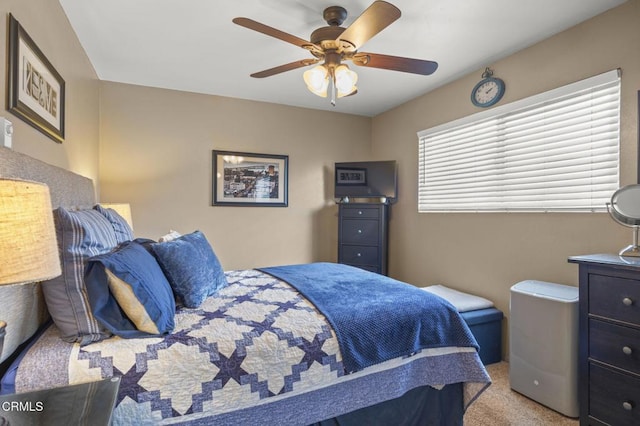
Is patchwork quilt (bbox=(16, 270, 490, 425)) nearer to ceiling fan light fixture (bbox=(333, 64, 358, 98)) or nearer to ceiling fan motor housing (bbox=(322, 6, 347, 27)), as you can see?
ceiling fan light fixture (bbox=(333, 64, 358, 98))

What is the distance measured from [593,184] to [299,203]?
2818 millimetres

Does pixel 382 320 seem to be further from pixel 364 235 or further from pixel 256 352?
pixel 364 235

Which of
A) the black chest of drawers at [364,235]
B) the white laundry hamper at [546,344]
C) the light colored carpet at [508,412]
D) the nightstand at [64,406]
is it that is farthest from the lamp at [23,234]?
the black chest of drawers at [364,235]

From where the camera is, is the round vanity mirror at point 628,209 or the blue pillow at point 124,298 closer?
the blue pillow at point 124,298

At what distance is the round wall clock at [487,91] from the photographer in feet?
9.02

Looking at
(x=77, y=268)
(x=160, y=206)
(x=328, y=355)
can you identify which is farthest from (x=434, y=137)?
(x=77, y=268)

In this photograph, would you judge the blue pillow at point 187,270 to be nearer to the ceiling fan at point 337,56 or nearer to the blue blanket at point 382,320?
the blue blanket at point 382,320

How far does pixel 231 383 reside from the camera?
1240mm

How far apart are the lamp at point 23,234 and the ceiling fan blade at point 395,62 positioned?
1776mm

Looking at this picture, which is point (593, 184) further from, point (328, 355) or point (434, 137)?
point (328, 355)

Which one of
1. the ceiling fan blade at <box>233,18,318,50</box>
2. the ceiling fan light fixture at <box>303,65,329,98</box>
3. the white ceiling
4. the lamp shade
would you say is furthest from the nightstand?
the white ceiling

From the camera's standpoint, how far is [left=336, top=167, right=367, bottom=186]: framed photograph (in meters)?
4.00

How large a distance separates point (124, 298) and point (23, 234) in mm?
634

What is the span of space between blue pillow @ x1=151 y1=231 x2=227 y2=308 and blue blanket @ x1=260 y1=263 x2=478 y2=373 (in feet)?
1.70
